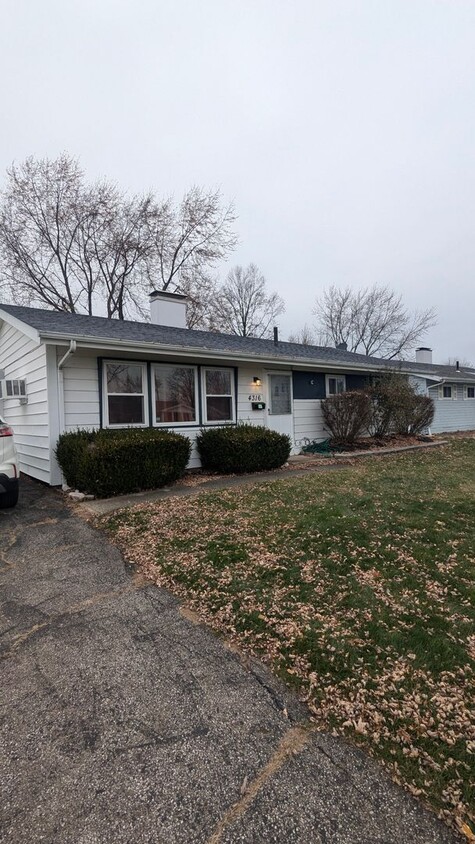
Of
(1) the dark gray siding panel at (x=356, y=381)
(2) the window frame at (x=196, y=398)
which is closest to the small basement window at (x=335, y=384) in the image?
(1) the dark gray siding panel at (x=356, y=381)

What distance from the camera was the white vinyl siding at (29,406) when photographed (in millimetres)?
6848

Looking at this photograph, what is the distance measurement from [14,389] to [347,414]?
25.7 feet

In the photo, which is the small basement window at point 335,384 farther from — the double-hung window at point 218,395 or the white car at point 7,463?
the white car at point 7,463

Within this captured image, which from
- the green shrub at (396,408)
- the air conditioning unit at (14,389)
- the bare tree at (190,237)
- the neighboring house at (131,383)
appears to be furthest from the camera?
the bare tree at (190,237)

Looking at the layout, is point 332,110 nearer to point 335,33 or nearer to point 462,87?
point 335,33

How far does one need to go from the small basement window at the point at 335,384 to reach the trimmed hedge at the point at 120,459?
588cm

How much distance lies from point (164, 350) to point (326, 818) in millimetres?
6718

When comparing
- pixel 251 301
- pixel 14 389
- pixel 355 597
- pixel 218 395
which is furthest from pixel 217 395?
pixel 251 301

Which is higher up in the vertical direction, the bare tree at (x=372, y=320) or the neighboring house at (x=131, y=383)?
the bare tree at (x=372, y=320)

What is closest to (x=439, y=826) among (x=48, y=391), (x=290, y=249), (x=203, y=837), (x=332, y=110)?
(x=203, y=837)

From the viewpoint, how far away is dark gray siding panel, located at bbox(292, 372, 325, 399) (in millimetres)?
10495

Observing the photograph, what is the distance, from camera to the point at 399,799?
144cm

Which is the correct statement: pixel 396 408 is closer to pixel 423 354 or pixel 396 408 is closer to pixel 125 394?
pixel 125 394

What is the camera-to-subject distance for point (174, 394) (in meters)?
8.13
